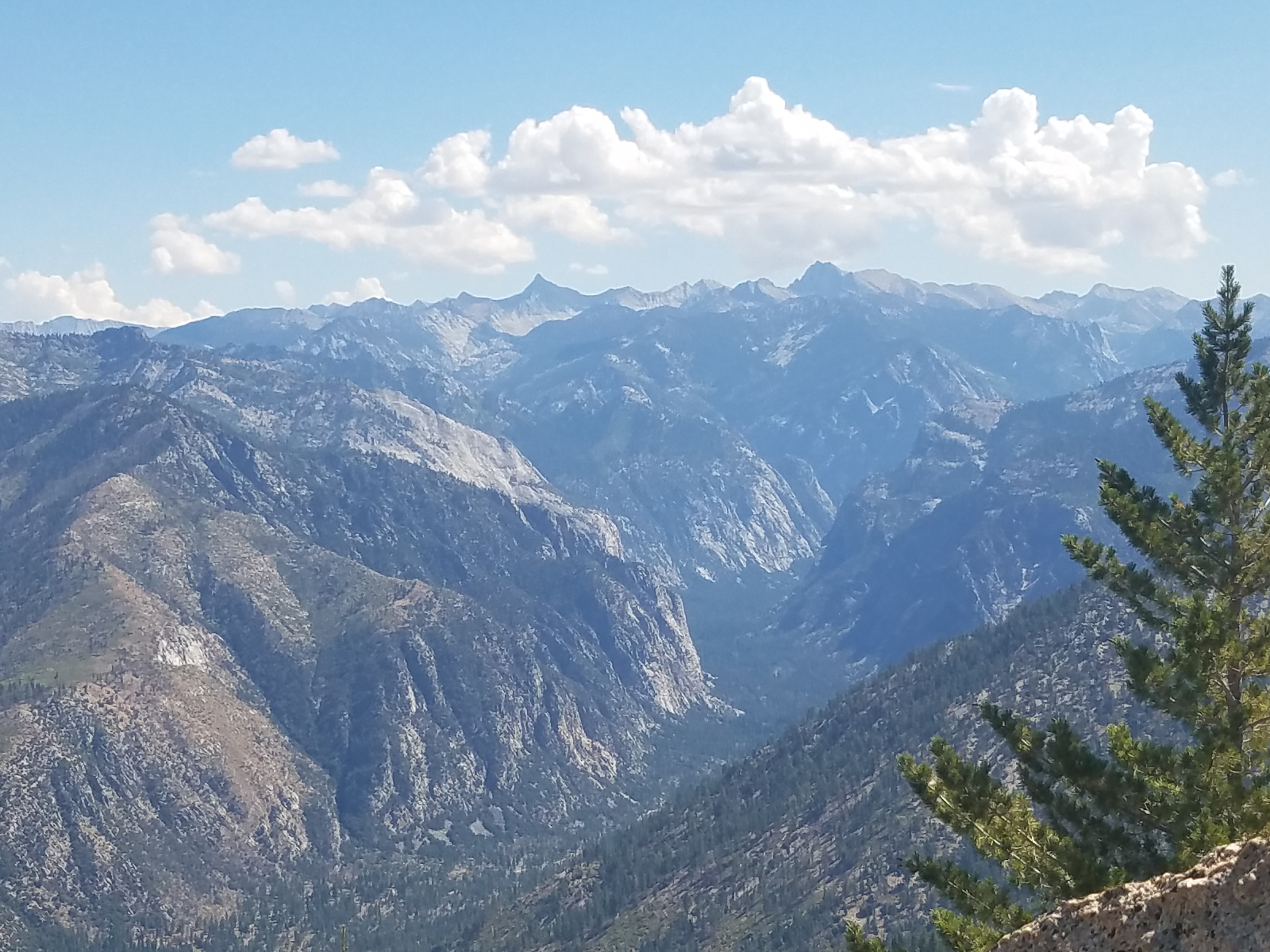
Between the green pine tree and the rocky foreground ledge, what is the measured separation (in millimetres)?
18631

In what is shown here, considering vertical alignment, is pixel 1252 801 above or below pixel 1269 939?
below

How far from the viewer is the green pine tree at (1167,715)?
49.2 m

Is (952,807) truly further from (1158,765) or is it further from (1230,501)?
(1230,501)

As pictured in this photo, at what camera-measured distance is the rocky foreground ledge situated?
89.0 ft

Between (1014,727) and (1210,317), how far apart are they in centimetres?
2028

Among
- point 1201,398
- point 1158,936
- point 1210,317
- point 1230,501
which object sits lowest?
point 1158,936

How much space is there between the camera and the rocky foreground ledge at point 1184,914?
27141mm

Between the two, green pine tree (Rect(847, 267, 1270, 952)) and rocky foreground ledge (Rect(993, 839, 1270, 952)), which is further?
green pine tree (Rect(847, 267, 1270, 952))

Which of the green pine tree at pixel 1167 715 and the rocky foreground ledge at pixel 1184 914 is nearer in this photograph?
the rocky foreground ledge at pixel 1184 914

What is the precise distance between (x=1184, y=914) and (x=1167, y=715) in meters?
25.5

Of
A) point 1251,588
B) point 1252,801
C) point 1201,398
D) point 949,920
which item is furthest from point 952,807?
point 1201,398

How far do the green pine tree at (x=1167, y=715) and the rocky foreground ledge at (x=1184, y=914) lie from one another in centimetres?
1863

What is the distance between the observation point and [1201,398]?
184 ft

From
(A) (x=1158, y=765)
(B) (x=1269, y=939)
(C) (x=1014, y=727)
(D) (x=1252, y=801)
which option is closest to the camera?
(B) (x=1269, y=939)
